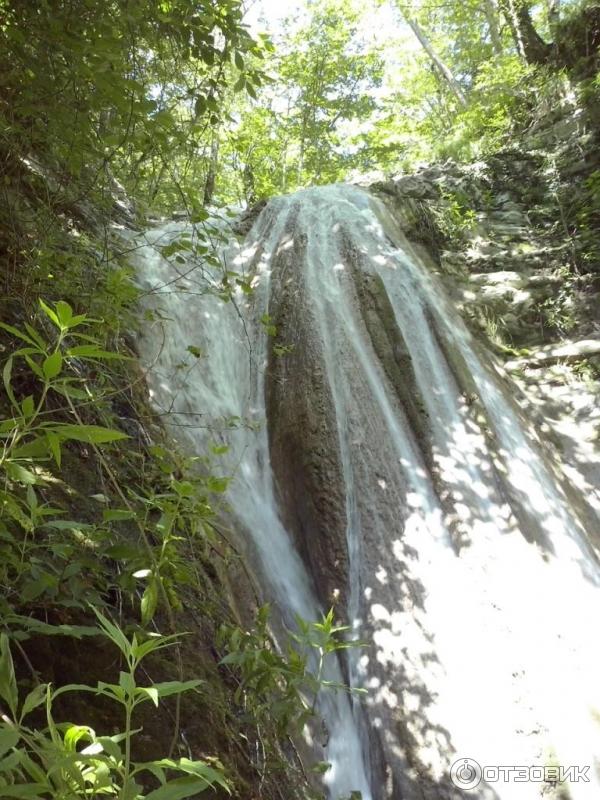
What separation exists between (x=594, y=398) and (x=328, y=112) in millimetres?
13971

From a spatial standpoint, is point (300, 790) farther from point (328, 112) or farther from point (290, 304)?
point (328, 112)

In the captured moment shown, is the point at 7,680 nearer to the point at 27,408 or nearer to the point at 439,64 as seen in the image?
the point at 27,408

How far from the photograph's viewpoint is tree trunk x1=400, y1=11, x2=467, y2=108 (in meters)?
15.1

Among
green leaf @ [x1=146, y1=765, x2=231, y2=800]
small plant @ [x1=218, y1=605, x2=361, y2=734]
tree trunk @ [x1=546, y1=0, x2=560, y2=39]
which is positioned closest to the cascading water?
small plant @ [x1=218, y1=605, x2=361, y2=734]

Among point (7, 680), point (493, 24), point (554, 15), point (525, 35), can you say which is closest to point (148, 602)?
point (7, 680)

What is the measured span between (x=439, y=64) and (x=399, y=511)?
603 inches

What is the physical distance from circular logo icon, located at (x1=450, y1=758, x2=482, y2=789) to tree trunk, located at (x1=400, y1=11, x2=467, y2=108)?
1497 centimetres

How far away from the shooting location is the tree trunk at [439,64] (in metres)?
15.1

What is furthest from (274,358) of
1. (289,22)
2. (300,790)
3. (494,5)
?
(289,22)

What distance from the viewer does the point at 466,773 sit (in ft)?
11.5

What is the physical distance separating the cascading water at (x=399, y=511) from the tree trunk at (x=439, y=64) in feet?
34.2

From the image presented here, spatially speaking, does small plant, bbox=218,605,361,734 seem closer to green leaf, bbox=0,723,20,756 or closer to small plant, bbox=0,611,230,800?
small plant, bbox=0,611,230,800

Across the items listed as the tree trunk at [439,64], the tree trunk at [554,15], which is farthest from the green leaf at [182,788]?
the tree trunk at [439,64]

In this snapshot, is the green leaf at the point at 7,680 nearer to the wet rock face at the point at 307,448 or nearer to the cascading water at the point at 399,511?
the cascading water at the point at 399,511
